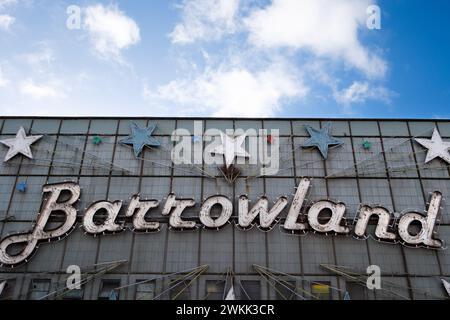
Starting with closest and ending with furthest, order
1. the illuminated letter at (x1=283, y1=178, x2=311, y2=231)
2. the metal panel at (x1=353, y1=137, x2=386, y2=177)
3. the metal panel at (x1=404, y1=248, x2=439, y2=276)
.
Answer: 1. the metal panel at (x1=404, y1=248, x2=439, y2=276)
2. the illuminated letter at (x1=283, y1=178, x2=311, y2=231)
3. the metal panel at (x1=353, y1=137, x2=386, y2=177)

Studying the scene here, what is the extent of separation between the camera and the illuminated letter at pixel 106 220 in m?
20.4

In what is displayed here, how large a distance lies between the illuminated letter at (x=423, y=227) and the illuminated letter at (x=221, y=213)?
9.04m

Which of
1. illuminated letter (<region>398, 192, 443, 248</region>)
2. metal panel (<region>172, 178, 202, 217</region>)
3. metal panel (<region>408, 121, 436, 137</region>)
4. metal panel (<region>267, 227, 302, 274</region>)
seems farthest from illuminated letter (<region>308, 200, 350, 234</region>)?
metal panel (<region>408, 121, 436, 137</region>)

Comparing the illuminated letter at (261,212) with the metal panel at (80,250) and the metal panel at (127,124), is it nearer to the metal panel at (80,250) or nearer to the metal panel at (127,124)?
the metal panel at (80,250)

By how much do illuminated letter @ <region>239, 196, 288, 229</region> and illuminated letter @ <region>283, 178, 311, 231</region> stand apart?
1.83ft

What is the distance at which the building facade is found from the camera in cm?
1952

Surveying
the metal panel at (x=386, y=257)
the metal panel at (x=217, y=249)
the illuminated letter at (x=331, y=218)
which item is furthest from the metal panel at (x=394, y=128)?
the metal panel at (x=217, y=249)

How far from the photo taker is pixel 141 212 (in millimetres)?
20766

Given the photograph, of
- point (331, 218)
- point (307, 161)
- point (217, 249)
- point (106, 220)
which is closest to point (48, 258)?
point (106, 220)

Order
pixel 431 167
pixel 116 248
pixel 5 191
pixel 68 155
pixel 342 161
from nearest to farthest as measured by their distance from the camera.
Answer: pixel 116 248 → pixel 5 191 → pixel 431 167 → pixel 342 161 → pixel 68 155

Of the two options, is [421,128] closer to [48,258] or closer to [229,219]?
[229,219]

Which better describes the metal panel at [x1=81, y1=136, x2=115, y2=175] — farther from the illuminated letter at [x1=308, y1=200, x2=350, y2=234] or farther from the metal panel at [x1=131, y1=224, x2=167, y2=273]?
the illuminated letter at [x1=308, y1=200, x2=350, y2=234]

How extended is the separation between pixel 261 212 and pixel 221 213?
7.01 ft
